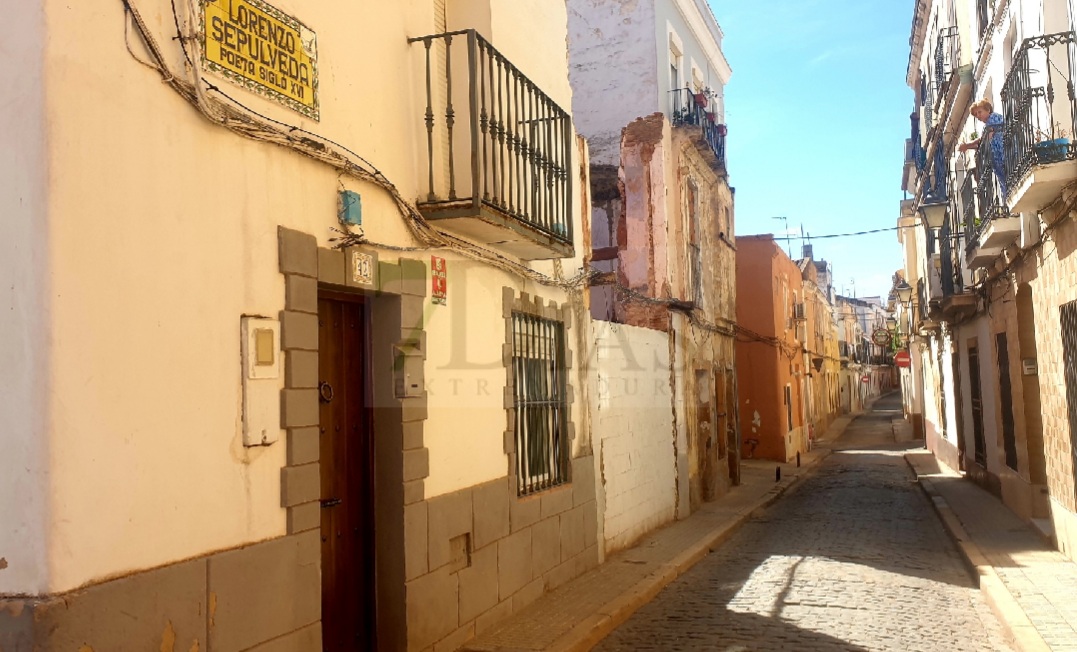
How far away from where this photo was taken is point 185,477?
386cm

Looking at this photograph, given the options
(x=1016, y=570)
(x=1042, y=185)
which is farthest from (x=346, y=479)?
(x=1016, y=570)

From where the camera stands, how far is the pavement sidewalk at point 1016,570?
6.50 m

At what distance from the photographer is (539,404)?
8.34 meters

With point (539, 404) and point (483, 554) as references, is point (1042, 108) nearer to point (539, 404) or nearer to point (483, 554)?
point (539, 404)

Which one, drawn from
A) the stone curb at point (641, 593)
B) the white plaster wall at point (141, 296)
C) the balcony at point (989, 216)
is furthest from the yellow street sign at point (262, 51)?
the balcony at point (989, 216)

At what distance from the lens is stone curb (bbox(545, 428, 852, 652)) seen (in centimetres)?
657

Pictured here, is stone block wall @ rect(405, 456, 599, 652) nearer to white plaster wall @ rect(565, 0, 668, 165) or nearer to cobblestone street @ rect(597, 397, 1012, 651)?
cobblestone street @ rect(597, 397, 1012, 651)

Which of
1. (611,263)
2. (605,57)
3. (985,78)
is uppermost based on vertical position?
(605,57)

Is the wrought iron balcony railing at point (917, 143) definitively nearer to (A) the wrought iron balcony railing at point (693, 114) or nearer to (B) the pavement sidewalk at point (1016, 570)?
(A) the wrought iron balcony railing at point (693, 114)

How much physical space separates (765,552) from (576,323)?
144 inches

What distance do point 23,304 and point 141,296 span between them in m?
0.47

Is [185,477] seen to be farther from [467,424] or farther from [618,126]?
[618,126]

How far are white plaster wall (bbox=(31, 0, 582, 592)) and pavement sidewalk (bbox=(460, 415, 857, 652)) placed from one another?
109 inches

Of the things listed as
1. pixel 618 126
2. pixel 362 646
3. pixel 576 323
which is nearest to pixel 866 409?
pixel 618 126
